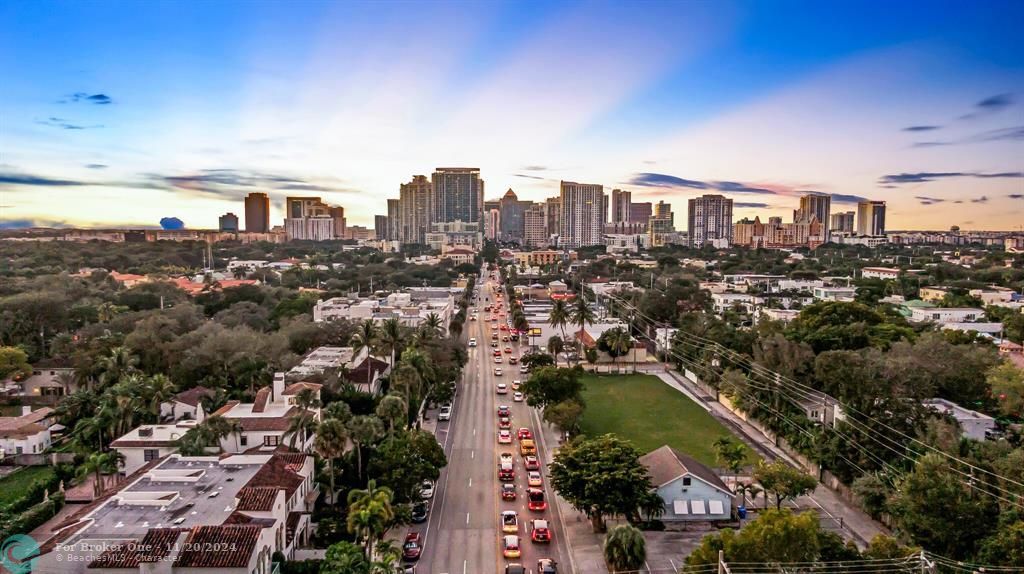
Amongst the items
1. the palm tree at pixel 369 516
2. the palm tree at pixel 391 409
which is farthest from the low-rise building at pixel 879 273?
the palm tree at pixel 369 516

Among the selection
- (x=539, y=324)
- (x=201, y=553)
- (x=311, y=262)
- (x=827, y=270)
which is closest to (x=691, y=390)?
(x=539, y=324)

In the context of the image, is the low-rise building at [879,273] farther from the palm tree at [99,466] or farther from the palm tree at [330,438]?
the palm tree at [99,466]

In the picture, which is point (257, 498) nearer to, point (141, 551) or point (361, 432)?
point (141, 551)

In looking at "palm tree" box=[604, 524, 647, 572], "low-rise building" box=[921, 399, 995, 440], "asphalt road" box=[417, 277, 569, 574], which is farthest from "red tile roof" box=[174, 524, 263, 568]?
"low-rise building" box=[921, 399, 995, 440]

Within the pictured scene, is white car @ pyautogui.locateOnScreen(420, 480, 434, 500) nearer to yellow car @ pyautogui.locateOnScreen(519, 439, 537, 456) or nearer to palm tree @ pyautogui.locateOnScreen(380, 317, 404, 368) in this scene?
yellow car @ pyautogui.locateOnScreen(519, 439, 537, 456)

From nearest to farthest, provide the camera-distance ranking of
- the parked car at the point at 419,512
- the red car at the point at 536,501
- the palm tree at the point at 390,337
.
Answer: the parked car at the point at 419,512, the red car at the point at 536,501, the palm tree at the point at 390,337

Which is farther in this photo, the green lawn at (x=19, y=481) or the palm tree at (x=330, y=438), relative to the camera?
the green lawn at (x=19, y=481)

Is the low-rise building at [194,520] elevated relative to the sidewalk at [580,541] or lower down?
elevated
